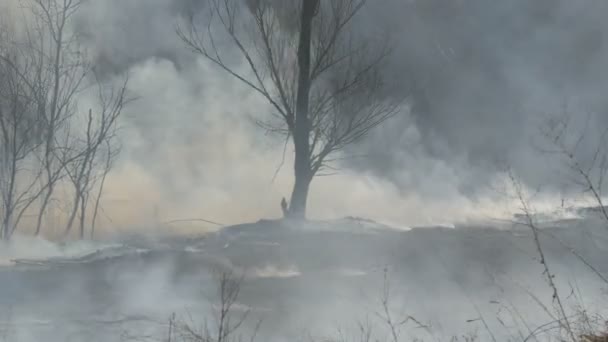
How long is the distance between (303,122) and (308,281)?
3.64 metres

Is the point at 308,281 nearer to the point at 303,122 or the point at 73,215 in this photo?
the point at 303,122

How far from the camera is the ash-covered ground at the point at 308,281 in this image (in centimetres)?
662

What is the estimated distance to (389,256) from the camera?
9.36 m

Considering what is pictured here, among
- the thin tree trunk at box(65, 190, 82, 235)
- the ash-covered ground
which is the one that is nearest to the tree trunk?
the ash-covered ground

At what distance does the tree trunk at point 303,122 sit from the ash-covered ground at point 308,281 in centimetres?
64

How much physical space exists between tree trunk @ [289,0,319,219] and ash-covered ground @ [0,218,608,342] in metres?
0.64

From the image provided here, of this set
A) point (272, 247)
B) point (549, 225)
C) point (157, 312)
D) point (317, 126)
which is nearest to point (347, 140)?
point (317, 126)

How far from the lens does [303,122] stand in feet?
37.2

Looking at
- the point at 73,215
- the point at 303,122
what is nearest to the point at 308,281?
the point at 303,122

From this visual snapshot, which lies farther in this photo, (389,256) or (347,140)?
(347,140)

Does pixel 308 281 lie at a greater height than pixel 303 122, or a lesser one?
lesser

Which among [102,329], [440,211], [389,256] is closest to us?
[102,329]

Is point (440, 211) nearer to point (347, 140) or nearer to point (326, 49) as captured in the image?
point (347, 140)

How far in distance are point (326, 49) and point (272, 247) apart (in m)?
3.48
